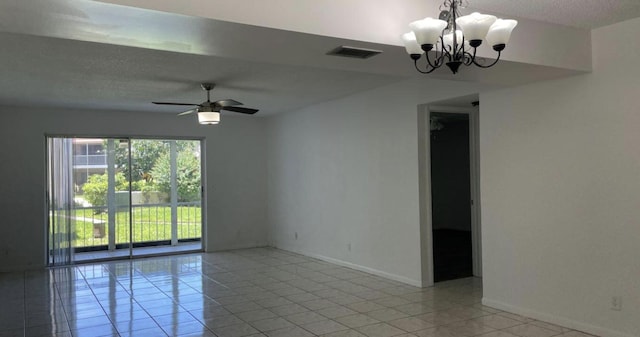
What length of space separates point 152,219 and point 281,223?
2.22 metres

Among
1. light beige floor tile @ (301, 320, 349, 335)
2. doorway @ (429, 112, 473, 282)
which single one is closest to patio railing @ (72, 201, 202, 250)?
doorway @ (429, 112, 473, 282)

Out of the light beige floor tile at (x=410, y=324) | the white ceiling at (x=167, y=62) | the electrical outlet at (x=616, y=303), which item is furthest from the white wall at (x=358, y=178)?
the electrical outlet at (x=616, y=303)

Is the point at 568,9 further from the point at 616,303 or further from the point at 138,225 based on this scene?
the point at 138,225

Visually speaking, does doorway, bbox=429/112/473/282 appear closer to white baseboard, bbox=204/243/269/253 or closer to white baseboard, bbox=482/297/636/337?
white baseboard, bbox=204/243/269/253

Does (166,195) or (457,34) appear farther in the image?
(166,195)

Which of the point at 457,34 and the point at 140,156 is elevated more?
the point at 457,34

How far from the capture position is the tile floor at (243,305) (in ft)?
13.2

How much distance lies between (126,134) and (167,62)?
3.71m

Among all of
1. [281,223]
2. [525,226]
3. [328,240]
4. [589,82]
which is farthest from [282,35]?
[281,223]

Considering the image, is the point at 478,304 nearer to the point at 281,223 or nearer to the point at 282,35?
the point at 282,35

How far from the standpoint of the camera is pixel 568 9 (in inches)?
125

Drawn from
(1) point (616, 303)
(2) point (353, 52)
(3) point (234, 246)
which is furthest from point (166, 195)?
(1) point (616, 303)

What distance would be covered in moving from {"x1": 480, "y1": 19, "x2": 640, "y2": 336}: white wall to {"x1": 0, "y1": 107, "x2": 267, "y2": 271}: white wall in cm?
493

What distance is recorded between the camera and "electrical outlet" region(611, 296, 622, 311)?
3.55 metres
